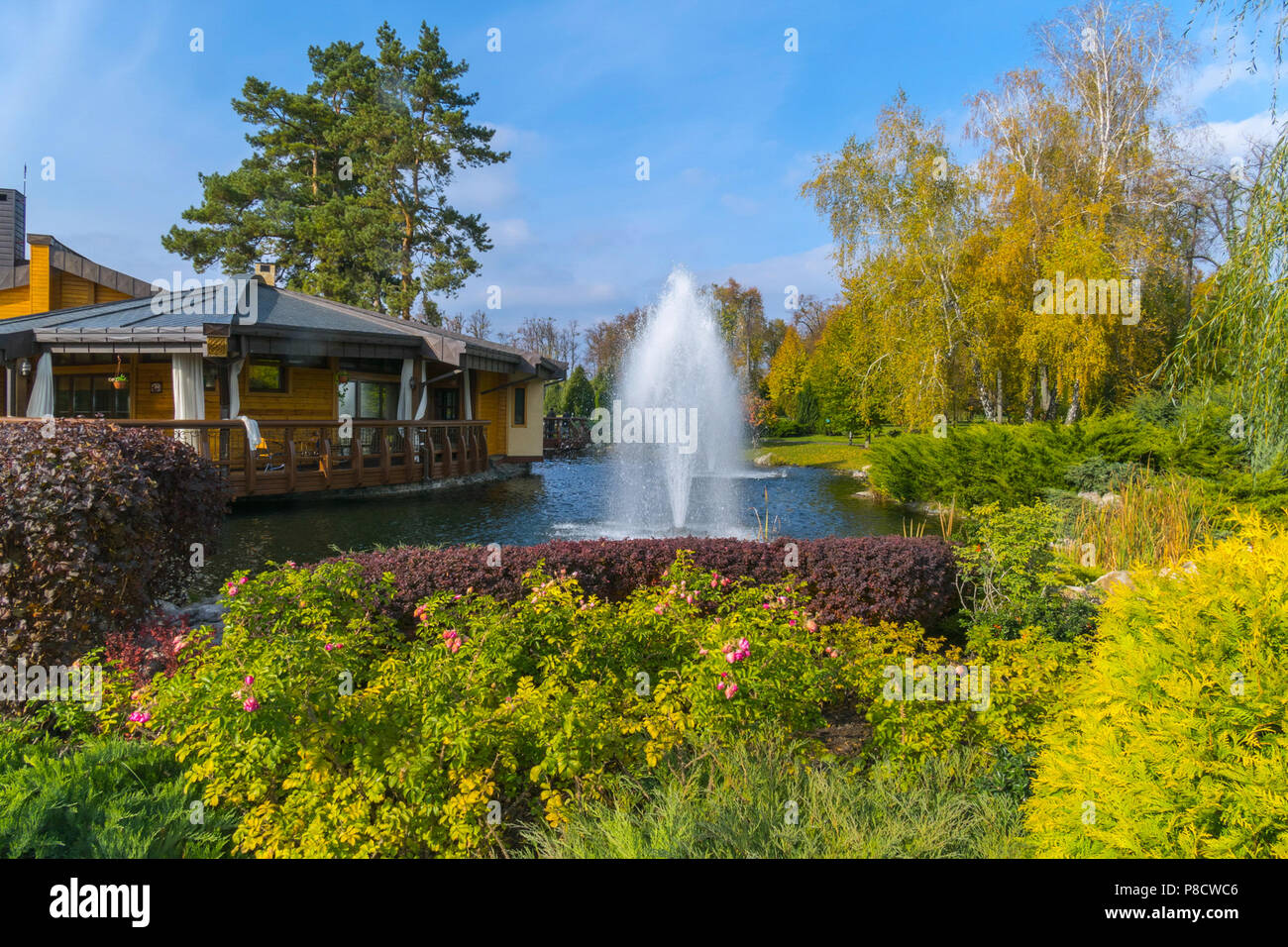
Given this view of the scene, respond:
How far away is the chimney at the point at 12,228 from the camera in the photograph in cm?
2184

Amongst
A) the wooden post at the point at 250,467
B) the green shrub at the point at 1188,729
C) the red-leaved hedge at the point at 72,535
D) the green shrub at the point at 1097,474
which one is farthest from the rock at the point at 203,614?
the green shrub at the point at 1097,474

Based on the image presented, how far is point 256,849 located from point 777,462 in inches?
1023

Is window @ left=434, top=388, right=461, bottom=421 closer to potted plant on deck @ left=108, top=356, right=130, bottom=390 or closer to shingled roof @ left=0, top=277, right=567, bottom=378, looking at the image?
shingled roof @ left=0, top=277, right=567, bottom=378

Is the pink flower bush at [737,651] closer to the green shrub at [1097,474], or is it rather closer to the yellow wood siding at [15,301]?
the green shrub at [1097,474]

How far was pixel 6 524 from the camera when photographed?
13.0ft

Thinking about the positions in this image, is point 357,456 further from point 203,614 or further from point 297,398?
point 203,614

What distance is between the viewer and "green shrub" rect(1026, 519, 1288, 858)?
6.19ft

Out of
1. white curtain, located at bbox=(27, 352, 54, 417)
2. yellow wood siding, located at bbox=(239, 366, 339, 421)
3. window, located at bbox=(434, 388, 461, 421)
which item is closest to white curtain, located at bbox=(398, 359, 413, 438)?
yellow wood siding, located at bbox=(239, 366, 339, 421)

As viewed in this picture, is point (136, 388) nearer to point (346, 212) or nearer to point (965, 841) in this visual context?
point (346, 212)

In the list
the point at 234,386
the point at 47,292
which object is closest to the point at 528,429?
the point at 234,386

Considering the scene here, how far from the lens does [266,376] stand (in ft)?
57.1

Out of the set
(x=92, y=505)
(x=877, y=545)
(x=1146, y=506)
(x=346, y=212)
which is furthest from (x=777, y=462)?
(x=92, y=505)

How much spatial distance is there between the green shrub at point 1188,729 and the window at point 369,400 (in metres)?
18.3

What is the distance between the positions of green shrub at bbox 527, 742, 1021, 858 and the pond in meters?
5.02
